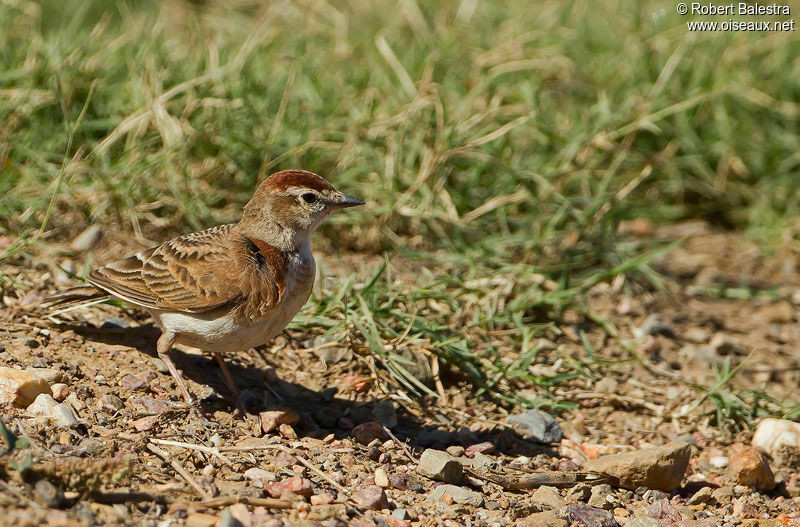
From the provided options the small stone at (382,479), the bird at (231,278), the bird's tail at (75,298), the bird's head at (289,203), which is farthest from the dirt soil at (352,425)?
the bird's head at (289,203)

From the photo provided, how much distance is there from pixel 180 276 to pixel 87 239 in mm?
1616

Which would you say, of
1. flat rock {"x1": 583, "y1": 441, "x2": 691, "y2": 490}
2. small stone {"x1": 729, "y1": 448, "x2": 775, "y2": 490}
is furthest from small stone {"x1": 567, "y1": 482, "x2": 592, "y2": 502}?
small stone {"x1": 729, "y1": 448, "x2": 775, "y2": 490}

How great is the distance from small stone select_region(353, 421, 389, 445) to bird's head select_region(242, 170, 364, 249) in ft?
3.51

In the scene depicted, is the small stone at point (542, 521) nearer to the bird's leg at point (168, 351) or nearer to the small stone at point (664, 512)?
the small stone at point (664, 512)

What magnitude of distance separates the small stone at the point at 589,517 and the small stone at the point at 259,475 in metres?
1.33

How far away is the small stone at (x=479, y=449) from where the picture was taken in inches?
192

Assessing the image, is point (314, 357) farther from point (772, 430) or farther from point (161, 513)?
point (772, 430)

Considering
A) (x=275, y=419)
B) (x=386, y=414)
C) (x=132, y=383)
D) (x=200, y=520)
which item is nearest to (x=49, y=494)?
(x=200, y=520)

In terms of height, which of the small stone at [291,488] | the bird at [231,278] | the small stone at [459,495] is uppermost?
the bird at [231,278]

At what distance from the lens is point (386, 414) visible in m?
5.08

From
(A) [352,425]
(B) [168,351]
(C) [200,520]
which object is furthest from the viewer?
(A) [352,425]

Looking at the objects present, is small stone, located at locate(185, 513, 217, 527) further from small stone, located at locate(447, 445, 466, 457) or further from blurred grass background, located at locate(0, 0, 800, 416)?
blurred grass background, located at locate(0, 0, 800, 416)

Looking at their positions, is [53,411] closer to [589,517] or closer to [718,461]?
[589,517]

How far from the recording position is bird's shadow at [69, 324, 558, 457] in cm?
493
